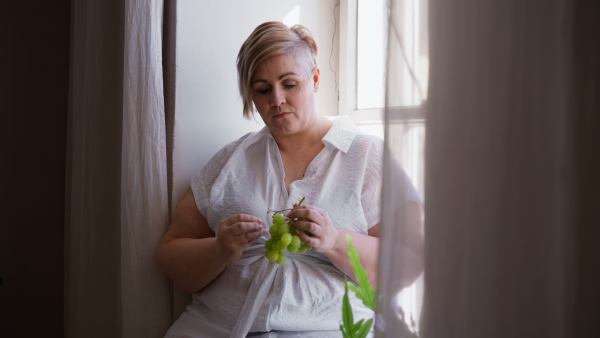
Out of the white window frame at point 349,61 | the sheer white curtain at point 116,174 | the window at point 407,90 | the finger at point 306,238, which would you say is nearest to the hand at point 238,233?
the finger at point 306,238

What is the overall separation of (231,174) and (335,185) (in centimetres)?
32

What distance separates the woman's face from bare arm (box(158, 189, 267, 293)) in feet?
1.04

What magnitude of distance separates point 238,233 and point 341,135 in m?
0.41

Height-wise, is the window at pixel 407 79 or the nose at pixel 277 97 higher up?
the nose at pixel 277 97

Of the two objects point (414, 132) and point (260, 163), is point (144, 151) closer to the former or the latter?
point (260, 163)

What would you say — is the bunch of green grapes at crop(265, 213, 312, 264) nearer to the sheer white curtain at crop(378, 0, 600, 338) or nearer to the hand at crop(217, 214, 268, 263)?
the hand at crop(217, 214, 268, 263)

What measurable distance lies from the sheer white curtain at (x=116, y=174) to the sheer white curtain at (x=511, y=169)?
1030 mm

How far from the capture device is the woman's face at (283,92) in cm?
125

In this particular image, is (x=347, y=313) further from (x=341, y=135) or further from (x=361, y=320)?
(x=341, y=135)

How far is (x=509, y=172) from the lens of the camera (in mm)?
490

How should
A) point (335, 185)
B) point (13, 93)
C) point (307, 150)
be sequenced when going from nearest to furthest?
1. point (335, 185)
2. point (307, 150)
3. point (13, 93)

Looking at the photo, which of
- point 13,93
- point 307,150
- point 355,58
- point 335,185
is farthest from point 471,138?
point 13,93

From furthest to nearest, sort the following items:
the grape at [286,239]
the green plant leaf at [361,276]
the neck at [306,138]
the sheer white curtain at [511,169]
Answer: the neck at [306,138] < the grape at [286,239] < the green plant leaf at [361,276] < the sheer white curtain at [511,169]

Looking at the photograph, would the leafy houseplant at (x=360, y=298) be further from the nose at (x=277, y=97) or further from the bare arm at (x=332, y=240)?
the nose at (x=277, y=97)
